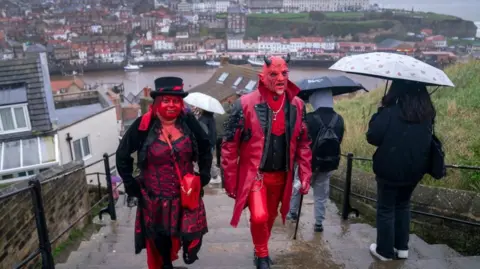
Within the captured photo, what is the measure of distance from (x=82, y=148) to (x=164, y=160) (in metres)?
12.2

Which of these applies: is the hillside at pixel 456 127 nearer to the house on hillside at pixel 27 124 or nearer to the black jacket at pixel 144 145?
the black jacket at pixel 144 145

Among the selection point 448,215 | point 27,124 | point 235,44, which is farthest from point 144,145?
point 235,44

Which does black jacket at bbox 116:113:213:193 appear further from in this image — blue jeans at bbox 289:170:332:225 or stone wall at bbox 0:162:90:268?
blue jeans at bbox 289:170:332:225

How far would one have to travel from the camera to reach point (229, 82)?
22.9 meters

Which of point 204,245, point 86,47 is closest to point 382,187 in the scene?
point 204,245

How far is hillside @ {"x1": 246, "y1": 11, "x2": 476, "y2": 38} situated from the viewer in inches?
3580

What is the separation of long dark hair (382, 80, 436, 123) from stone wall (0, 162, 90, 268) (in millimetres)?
2753

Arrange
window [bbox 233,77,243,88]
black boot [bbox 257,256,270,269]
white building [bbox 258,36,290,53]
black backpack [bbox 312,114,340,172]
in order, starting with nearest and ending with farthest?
1. black boot [bbox 257,256,270,269]
2. black backpack [bbox 312,114,340,172]
3. window [bbox 233,77,243,88]
4. white building [bbox 258,36,290,53]

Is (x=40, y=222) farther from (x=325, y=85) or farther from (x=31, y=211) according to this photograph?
(x=325, y=85)

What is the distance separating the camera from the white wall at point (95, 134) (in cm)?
1244

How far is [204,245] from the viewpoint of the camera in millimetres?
3361

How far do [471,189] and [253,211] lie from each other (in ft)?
8.02

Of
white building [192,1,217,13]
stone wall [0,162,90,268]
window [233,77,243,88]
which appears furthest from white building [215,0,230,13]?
stone wall [0,162,90,268]

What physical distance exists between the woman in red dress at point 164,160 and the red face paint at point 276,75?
560 mm
